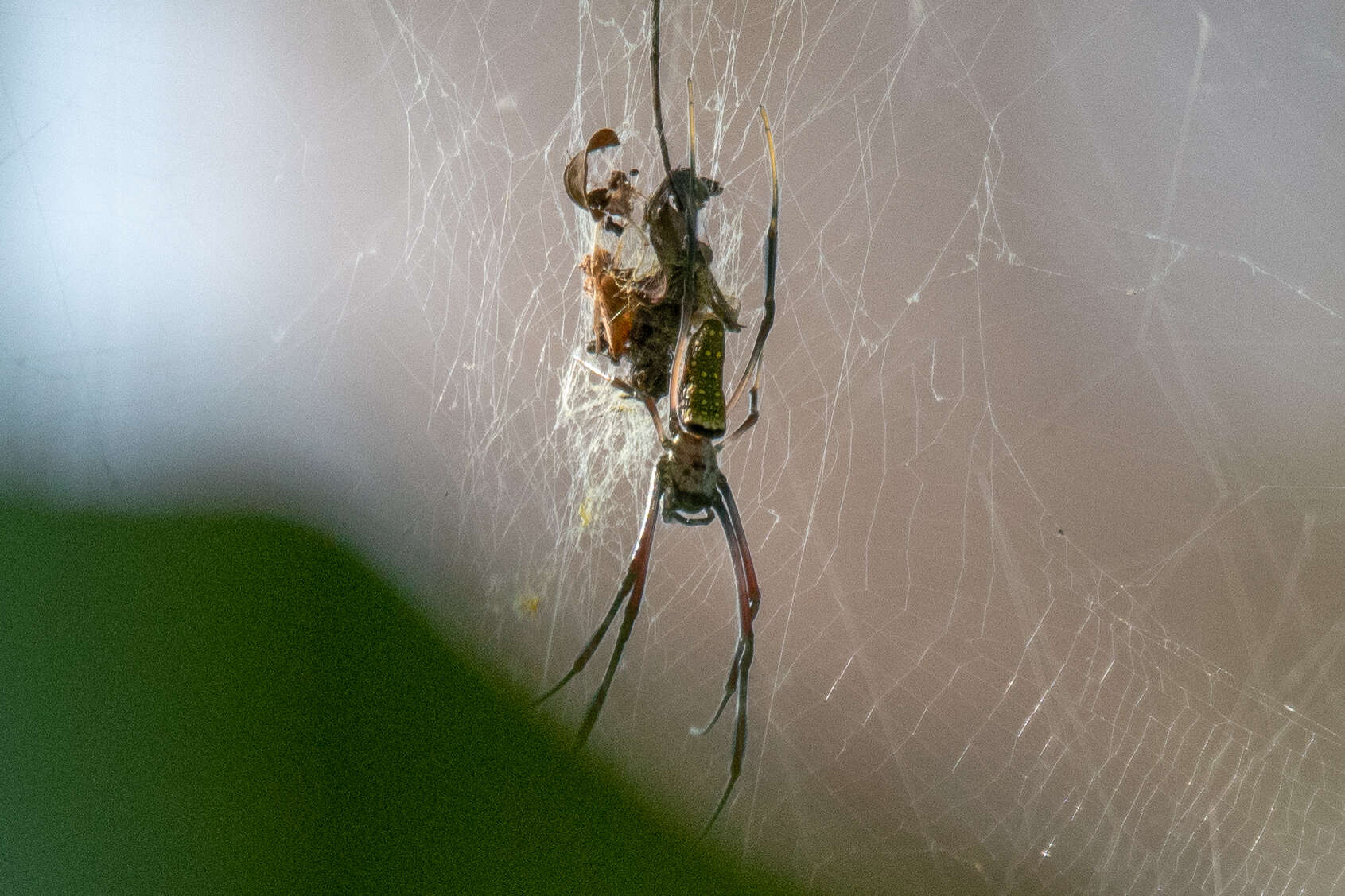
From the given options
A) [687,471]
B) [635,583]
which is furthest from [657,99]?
[635,583]

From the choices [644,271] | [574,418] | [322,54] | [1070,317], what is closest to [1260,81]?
[1070,317]

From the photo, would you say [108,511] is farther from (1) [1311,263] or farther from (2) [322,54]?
(1) [1311,263]

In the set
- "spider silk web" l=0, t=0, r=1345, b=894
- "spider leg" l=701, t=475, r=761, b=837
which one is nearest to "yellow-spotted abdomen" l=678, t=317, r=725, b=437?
"spider leg" l=701, t=475, r=761, b=837

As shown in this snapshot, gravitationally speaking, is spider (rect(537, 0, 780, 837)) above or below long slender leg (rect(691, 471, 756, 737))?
above

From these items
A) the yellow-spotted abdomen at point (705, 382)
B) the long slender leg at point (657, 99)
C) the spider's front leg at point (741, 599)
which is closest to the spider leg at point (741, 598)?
the spider's front leg at point (741, 599)

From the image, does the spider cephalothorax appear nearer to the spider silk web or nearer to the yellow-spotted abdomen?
the yellow-spotted abdomen

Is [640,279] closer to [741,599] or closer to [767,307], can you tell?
[767,307]
